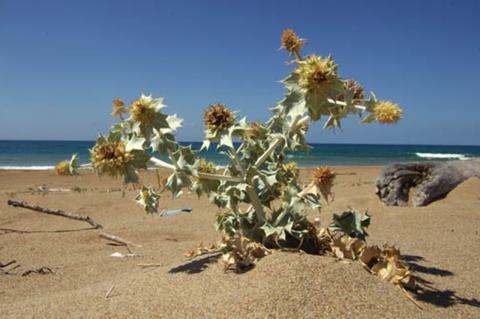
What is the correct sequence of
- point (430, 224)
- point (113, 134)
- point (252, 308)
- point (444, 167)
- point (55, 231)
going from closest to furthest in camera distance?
1. point (252, 308)
2. point (113, 134)
3. point (430, 224)
4. point (55, 231)
5. point (444, 167)

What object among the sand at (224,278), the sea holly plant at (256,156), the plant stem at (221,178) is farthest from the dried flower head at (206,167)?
the sand at (224,278)

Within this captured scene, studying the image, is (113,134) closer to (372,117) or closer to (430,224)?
(372,117)

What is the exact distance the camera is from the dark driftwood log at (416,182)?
5.96m

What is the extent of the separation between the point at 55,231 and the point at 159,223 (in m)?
1.30

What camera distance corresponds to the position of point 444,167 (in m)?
6.22

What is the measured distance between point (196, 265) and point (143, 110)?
1.04m

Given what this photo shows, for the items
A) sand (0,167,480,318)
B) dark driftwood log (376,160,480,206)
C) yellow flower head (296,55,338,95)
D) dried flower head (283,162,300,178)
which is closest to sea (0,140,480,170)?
dark driftwood log (376,160,480,206)

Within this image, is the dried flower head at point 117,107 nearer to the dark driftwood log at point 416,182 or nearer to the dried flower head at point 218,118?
the dried flower head at point 218,118

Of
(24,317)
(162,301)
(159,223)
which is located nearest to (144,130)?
(162,301)

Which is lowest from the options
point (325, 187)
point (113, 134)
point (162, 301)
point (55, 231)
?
point (55, 231)

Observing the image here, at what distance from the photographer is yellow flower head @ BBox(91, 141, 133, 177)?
2129mm

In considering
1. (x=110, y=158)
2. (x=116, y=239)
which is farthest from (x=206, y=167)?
(x=116, y=239)

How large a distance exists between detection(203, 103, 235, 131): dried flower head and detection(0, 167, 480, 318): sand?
83 centimetres

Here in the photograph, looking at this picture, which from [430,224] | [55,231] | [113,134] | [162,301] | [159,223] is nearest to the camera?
[162,301]
